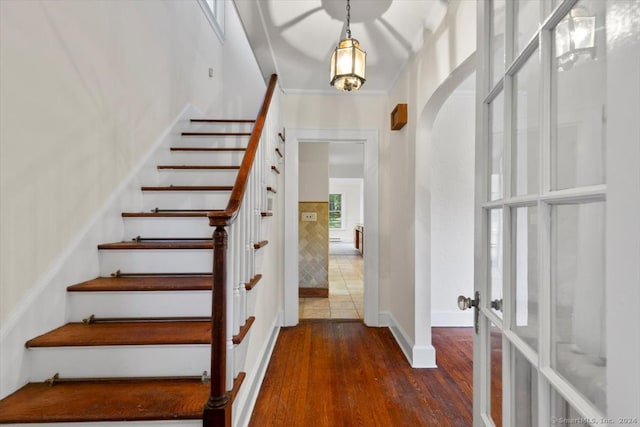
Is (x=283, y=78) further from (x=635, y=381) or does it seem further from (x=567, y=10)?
(x=635, y=381)

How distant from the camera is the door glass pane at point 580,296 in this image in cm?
49

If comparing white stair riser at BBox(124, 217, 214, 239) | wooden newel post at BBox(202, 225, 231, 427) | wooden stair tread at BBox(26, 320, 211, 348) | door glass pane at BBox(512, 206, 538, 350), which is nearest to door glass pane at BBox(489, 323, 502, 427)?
door glass pane at BBox(512, 206, 538, 350)

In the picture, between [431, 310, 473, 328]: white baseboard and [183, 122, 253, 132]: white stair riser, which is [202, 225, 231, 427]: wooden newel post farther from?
[431, 310, 473, 328]: white baseboard

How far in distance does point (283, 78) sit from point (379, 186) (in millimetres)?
1463

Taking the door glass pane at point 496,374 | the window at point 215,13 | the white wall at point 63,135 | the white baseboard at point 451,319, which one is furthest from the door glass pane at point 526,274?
the window at point 215,13

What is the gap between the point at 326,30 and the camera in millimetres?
2180

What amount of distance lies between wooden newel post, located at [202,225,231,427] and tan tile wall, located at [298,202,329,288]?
10.1 feet

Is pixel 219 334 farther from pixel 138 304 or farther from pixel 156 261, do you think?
pixel 156 261

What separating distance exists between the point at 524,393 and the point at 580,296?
338 mm

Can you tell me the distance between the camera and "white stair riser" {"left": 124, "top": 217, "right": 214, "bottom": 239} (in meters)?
2.05

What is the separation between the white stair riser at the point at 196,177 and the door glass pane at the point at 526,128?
2.13m

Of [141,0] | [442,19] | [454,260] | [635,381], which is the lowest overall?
[454,260]

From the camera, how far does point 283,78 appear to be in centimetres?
292

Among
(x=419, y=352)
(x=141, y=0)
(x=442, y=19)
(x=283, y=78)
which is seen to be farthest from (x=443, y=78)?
(x=141, y=0)
